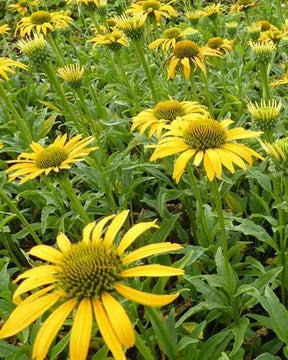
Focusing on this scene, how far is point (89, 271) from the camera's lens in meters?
1.23

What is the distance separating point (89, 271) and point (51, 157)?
97cm

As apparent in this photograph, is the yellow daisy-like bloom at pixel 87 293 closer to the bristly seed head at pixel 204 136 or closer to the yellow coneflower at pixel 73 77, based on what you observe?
the bristly seed head at pixel 204 136

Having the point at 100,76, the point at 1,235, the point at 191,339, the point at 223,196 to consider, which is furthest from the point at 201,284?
the point at 100,76

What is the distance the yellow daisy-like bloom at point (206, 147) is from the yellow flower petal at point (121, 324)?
2.07 feet

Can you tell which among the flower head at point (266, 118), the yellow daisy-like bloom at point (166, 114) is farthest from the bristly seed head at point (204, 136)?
the yellow daisy-like bloom at point (166, 114)

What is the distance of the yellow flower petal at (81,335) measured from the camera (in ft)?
3.50

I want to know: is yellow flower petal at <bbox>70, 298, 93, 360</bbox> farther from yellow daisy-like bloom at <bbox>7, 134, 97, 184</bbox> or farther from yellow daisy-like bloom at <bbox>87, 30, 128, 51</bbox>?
yellow daisy-like bloom at <bbox>87, 30, 128, 51</bbox>

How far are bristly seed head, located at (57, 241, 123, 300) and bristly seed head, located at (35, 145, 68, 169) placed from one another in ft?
2.71

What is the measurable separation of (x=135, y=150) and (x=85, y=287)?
2.49 metres

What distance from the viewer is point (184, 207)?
2783mm

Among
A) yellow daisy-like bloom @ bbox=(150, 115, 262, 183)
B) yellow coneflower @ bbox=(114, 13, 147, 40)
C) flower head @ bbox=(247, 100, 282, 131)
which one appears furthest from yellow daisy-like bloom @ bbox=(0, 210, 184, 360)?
yellow coneflower @ bbox=(114, 13, 147, 40)

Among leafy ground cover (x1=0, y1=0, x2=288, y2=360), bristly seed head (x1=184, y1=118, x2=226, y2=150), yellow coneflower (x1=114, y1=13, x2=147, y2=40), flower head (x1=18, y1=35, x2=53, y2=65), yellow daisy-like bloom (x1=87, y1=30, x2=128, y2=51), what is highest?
flower head (x1=18, y1=35, x2=53, y2=65)

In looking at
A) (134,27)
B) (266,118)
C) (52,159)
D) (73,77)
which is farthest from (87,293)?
(134,27)

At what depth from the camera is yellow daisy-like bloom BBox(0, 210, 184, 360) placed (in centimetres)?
108
